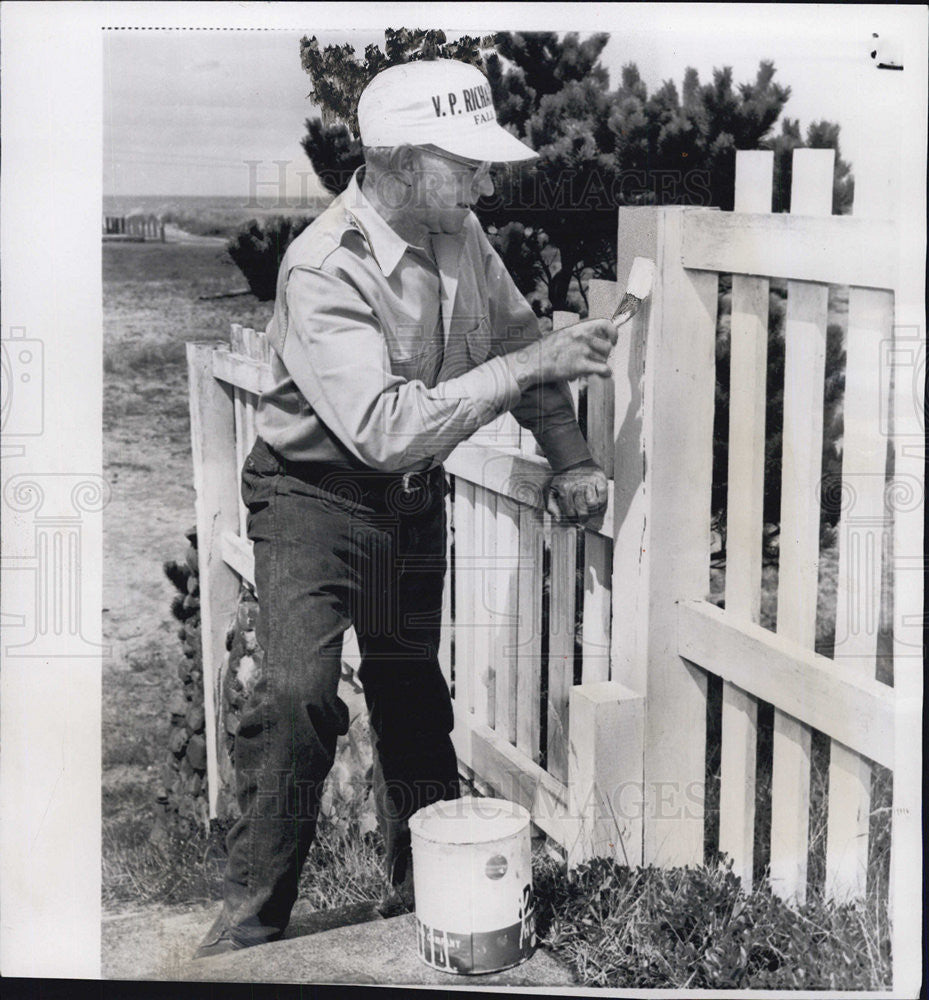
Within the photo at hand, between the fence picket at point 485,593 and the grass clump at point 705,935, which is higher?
the fence picket at point 485,593

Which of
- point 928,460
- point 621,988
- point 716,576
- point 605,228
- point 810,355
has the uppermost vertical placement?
point 605,228

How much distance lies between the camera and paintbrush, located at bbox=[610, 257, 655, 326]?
323cm

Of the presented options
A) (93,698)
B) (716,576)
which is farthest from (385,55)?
(93,698)

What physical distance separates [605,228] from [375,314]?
1.92ft

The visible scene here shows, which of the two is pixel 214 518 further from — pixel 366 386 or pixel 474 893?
pixel 474 893

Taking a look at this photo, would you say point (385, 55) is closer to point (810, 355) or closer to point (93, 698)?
point (810, 355)

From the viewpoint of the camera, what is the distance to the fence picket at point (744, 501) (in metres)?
3.16

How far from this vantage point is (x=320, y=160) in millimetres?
3254

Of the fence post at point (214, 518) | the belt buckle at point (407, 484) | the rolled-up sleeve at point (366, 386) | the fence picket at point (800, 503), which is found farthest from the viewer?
the fence post at point (214, 518)

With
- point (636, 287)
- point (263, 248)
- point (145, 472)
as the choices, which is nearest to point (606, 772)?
point (636, 287)

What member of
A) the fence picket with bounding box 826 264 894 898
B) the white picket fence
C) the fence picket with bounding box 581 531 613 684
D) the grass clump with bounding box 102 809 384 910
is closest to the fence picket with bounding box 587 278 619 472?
the white picket fence

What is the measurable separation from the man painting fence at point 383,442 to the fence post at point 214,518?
169 mm

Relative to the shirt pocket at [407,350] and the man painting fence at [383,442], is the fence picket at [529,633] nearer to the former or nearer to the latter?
the man painting fence at [383,442]

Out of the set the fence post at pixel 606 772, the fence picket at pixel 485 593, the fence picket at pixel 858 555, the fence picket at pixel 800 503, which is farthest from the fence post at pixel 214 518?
the fence picket at pixel 858 555
